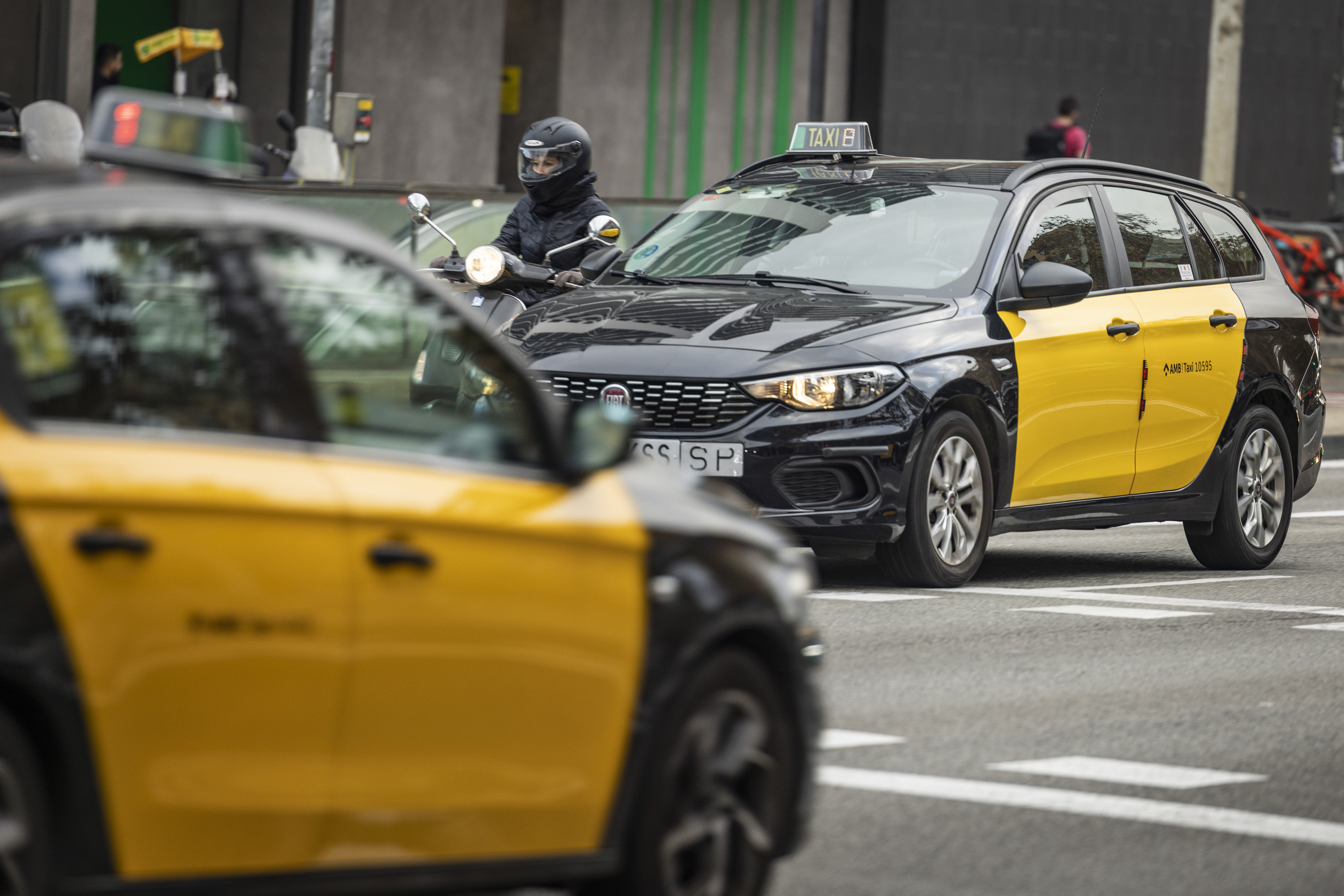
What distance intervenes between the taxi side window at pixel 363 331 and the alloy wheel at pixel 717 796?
630 mm

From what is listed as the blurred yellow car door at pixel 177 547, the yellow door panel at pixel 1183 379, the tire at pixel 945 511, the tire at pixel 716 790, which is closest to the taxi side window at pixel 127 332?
the blurred yellow car door at pixel 177 547

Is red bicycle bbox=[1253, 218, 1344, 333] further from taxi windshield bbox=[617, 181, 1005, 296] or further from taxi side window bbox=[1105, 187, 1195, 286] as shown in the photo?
taxi windshield bbox=[617, 181, 1005, 296]

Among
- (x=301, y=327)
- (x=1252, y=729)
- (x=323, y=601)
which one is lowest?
(x=1252, y=729)

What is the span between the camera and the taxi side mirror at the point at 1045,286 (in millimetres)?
10500

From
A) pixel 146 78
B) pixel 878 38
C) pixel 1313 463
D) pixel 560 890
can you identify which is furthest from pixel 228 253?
pixel 878 38

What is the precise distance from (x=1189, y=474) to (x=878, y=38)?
18543 mm

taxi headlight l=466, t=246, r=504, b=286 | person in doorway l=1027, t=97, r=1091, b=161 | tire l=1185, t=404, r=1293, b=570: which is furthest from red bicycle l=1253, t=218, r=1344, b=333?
taxi headlight l=466, t=246, r=504, b=286

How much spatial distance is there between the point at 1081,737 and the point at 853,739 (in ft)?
2.38

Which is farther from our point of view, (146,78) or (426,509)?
(146,78)

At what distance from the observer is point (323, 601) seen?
3896 mm

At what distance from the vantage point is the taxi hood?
9.72 metres

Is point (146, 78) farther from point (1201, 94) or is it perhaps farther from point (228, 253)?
point (228, 253)

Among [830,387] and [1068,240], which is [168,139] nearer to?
[830,387]

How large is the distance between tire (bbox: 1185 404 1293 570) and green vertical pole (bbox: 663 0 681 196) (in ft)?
57.0
